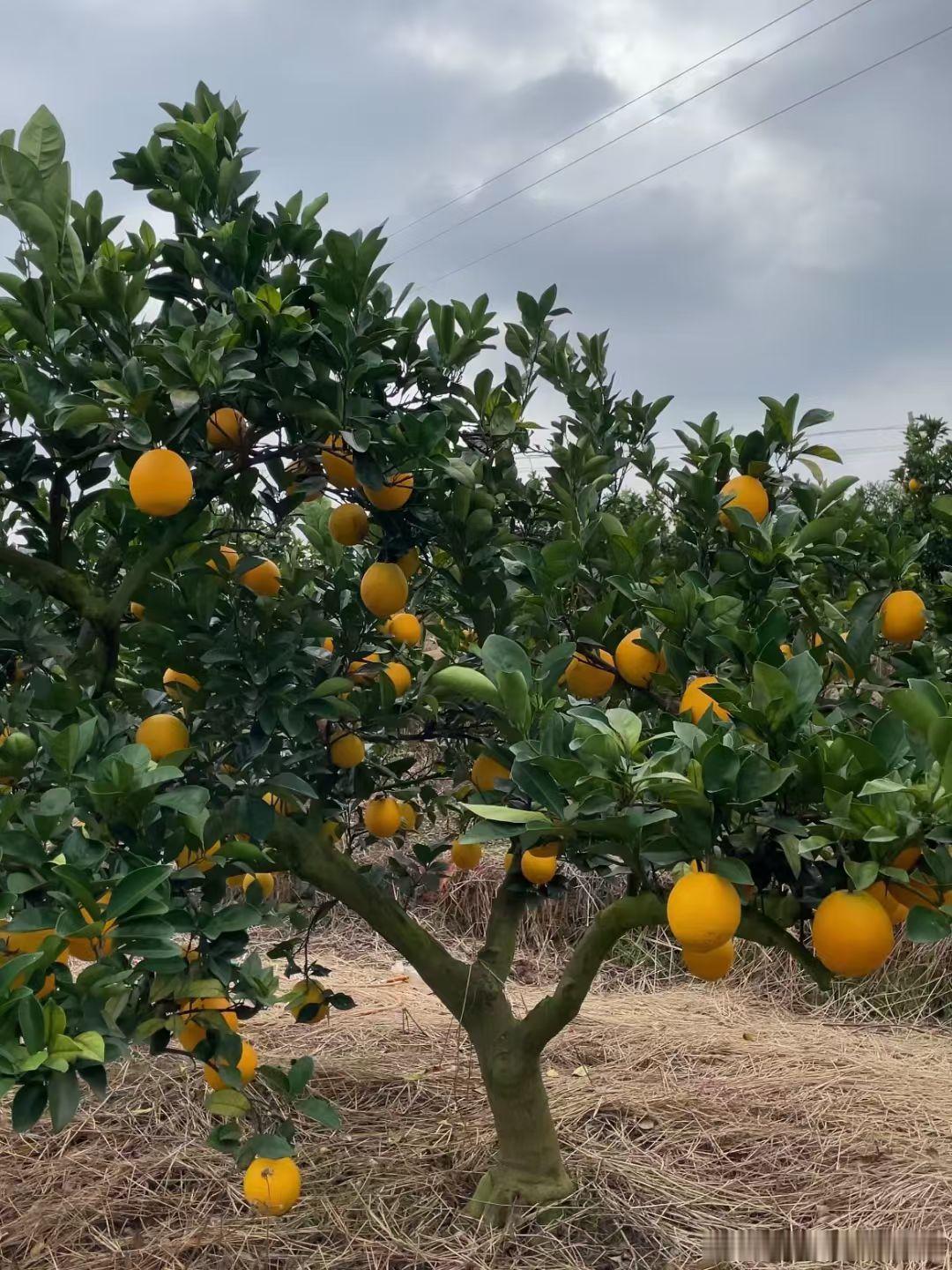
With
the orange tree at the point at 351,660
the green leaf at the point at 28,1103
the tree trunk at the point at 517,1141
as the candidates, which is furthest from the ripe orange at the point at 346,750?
the green leaf at the point at 28,1103

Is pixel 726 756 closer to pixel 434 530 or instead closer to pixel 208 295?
pixel 434 530

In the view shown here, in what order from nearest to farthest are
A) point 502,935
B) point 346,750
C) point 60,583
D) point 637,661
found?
point 637,661
point 60,583
point 346,750
point 502,935

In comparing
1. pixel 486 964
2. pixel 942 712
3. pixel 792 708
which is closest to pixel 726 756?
pixel 792 708

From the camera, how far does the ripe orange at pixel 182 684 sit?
1924 mm

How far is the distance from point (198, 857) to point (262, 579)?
0.55 m

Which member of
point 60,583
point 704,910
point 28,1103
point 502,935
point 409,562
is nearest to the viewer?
point 704,910

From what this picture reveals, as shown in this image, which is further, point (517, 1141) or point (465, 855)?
point (465, 855)

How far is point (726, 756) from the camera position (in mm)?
1174

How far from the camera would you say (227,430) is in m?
1.85

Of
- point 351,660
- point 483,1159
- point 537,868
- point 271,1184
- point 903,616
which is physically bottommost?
point 483,1159

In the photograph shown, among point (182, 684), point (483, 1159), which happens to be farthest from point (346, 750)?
point (483, 1159)

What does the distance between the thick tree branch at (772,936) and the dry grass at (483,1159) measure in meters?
1.18

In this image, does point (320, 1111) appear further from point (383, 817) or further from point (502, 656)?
point (502, 656)

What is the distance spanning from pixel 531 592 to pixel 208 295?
0.78 m
